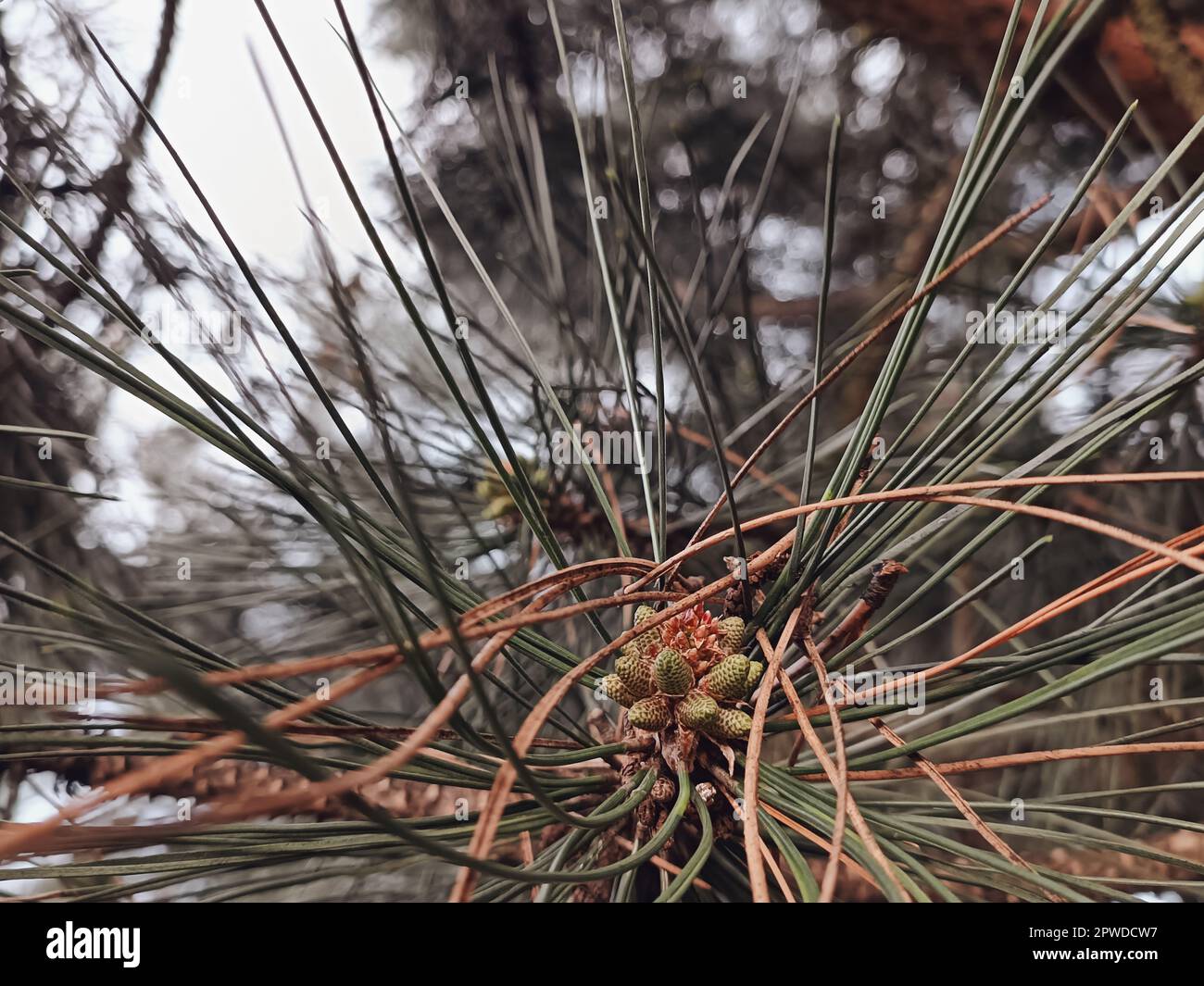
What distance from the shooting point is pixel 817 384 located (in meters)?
0.26

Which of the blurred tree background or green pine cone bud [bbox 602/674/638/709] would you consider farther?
the blurred tree background

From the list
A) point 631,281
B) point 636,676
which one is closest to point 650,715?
point 636,676

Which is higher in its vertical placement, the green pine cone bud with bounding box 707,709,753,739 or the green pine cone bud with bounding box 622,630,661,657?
the green pine cone bud with bounding box 622,630,661,657

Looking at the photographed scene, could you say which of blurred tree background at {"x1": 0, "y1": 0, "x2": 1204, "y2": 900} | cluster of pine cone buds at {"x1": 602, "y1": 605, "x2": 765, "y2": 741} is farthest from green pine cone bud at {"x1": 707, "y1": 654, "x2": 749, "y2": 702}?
blurred tree background at {"x1": 0, "y1": 0, "x2": 1204, "y2": 900}

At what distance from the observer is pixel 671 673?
27cm

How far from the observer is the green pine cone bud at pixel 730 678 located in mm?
272

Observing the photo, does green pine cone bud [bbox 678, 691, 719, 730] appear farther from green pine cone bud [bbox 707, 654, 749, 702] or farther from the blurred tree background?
the blurred tree background

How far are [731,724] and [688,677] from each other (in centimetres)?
2

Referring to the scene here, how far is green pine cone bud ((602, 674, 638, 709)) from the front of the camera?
28 cm

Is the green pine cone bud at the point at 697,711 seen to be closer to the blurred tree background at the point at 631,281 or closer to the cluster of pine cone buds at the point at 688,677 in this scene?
the cluster of pine cone buds at the point at 688,677

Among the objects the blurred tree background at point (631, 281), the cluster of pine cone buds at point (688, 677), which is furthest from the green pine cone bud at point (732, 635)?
the blurred tree background at point (631, 281)

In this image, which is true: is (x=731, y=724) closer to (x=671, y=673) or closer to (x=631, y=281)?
(x=671, y=673)

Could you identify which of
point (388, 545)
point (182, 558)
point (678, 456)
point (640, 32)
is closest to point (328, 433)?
point (182, 558)
